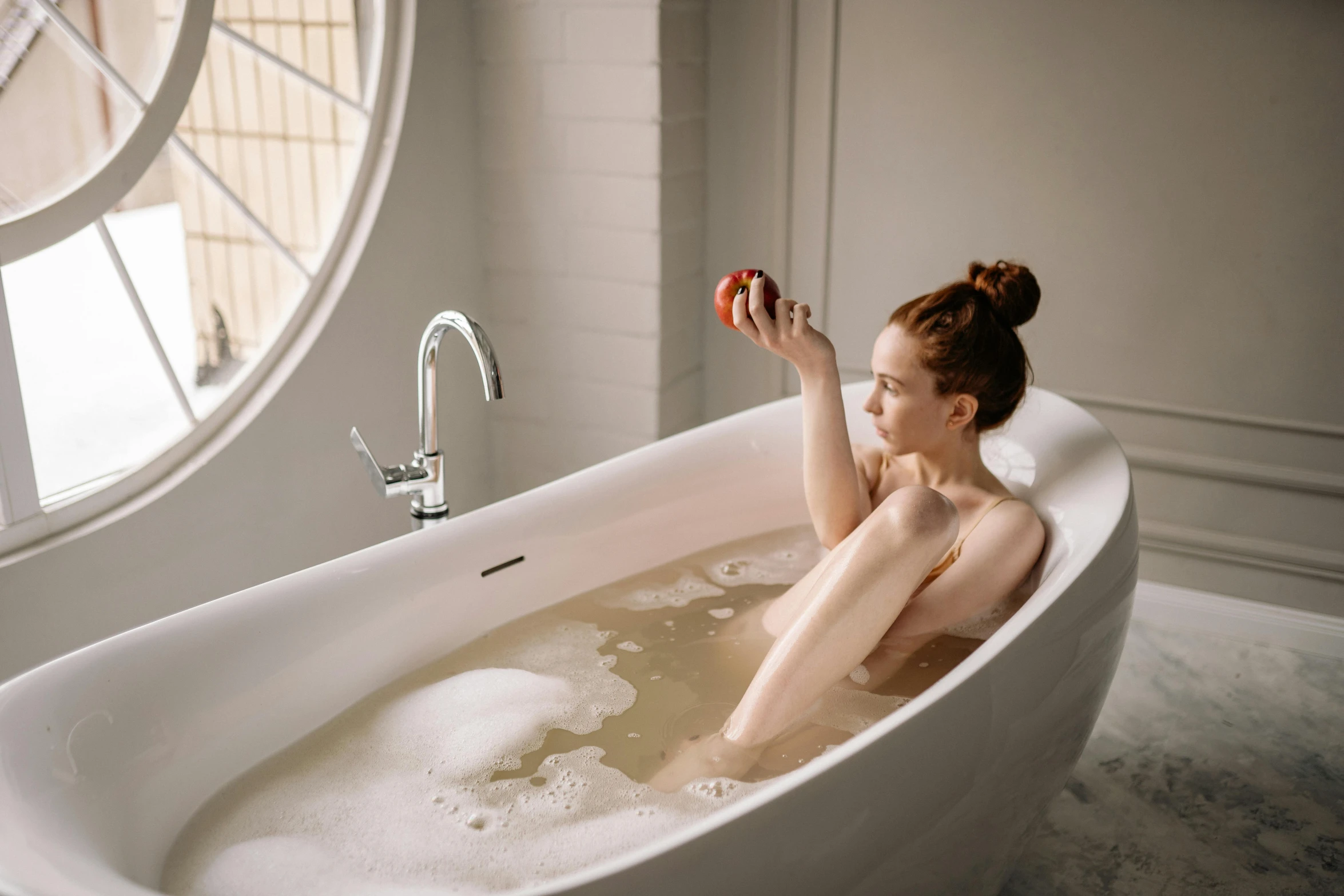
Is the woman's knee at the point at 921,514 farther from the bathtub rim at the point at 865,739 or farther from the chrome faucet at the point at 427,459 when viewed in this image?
the chrome faucet at the point at 427,459

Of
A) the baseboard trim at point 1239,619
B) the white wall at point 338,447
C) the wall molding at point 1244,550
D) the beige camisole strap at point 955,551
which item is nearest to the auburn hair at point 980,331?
the beige camisole strap at point 955,551

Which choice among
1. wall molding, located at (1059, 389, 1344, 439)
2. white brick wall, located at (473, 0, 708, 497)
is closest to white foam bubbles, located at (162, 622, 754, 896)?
white brick wall, located at (473, 0, 708, 497)

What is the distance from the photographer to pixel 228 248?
2.23 meters

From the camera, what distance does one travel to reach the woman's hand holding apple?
1611mm

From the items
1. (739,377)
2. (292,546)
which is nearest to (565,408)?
(739,377)

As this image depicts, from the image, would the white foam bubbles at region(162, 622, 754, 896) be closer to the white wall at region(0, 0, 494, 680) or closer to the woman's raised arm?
the woman's raised arm

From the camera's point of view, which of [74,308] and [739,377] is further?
[739,377]

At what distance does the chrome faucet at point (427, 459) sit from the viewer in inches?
67.8

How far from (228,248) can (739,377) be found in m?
→ 1.32

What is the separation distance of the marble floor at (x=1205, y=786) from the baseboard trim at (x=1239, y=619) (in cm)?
4

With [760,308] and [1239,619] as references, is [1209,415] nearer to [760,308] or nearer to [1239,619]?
[1239,619]

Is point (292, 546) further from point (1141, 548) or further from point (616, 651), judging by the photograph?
point (1141, 548)

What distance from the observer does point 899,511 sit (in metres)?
1.48

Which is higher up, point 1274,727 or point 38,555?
point 38,555
